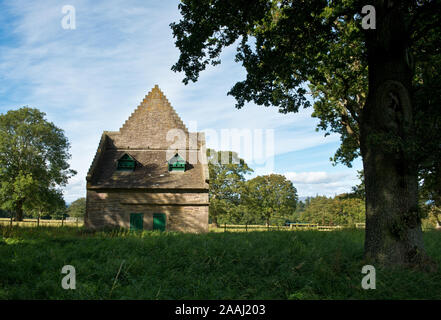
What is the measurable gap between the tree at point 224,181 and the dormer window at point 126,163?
1809cm

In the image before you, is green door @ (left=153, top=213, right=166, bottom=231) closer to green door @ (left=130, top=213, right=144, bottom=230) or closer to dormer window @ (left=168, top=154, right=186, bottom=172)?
green door @ (left=130, top=213, right=144, bottom=230)

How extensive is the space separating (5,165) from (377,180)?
39.2 meters

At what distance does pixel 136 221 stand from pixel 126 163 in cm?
488

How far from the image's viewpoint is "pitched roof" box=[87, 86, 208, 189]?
21.2 meters

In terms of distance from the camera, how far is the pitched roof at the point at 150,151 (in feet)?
69.6

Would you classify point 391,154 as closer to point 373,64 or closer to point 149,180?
point 373,64

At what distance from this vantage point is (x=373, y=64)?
8.96m

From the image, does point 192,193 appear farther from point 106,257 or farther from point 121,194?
point 106,257

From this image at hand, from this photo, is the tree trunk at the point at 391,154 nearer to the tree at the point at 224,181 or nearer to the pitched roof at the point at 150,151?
the pitched roof at the point at 150,151

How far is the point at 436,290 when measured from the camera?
6695 mm

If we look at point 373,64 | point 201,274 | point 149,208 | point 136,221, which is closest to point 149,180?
point 149,208

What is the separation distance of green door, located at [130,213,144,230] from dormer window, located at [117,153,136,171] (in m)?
3.83
